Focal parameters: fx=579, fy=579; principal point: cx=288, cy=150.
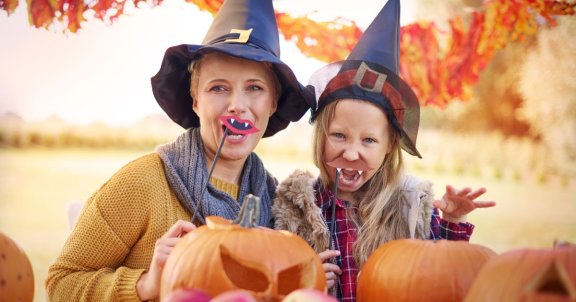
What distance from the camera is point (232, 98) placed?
152 centimetres

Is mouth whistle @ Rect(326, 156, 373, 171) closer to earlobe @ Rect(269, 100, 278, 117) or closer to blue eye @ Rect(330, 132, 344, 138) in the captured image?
blue eye @ Rect(330, 132, 344, 138)

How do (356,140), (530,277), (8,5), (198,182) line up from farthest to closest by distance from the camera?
(8,5)
(356,140)
(198,182)
(530,277)

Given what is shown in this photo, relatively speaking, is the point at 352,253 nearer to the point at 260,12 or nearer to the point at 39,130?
the point at 260,12

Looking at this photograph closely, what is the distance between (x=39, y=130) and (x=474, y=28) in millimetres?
2527

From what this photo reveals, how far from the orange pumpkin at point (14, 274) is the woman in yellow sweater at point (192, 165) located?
0.25m

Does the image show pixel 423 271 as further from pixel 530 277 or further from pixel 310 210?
pixel 310 210

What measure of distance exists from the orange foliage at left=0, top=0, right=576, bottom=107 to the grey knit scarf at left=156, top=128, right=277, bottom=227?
116 centimetres

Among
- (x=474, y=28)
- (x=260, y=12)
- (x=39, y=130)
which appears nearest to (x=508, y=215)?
(x=474, y=28)

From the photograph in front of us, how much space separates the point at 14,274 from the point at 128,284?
1.00 ft

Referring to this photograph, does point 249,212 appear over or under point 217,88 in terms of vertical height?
under

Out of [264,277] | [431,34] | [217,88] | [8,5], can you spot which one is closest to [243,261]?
[264,277]

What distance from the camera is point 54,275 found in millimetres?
1393

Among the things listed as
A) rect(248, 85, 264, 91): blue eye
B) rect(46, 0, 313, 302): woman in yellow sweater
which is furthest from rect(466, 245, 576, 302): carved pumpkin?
rect(248, 85, 264, 91): blue eye

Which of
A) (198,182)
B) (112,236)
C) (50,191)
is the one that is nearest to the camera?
(112,236)
